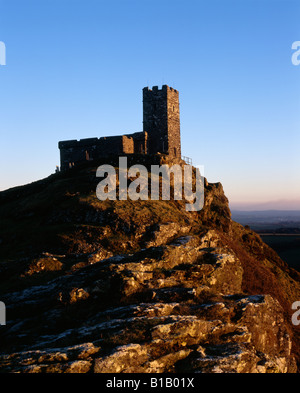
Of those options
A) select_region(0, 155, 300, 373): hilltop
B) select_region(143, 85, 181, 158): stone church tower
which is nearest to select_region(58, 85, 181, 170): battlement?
select_region(143, 85, 181, 158): stone church tower

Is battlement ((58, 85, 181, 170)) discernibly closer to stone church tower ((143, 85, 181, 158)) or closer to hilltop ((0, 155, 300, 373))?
stone church tower ((143, 85, 181, 158))

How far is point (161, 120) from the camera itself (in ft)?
182

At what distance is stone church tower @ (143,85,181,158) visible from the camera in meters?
55.2

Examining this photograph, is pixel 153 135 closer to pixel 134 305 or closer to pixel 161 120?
pixel 161 120

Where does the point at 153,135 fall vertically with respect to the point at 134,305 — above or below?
above

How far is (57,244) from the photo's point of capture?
2600cm

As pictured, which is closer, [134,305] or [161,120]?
[134,305]

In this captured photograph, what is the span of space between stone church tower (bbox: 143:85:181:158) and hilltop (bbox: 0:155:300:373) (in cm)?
2808

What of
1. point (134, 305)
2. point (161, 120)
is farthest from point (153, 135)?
point (134, 305)

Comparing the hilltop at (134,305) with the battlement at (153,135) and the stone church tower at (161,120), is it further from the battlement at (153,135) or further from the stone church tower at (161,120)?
the stone church tower at (161,120)

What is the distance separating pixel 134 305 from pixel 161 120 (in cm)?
4493

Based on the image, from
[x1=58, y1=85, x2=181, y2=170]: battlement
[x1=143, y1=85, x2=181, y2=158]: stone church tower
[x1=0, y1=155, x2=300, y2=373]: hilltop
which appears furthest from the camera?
[x1=143, y1=85, x2=181, y2=158]: stone church tower

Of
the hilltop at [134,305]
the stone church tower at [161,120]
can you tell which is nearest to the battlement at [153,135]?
the stone church tower at [161,120]
